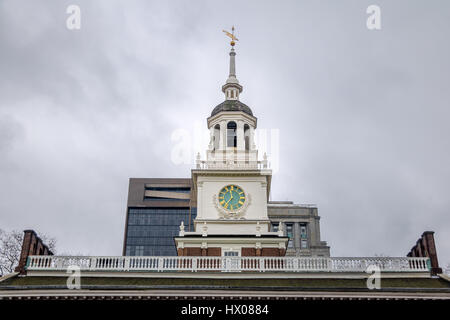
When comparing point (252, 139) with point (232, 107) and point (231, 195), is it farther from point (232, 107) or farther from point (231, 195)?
point (231, 195)

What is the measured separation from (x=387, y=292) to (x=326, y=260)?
16.9 feet

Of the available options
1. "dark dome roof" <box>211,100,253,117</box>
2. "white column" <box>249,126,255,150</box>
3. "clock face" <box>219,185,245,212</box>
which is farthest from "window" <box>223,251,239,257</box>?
"dark dome roof" <box>211,100,253,117</box>

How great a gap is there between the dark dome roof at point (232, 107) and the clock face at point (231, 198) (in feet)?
22.0

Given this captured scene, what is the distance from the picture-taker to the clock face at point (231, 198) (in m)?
37.9

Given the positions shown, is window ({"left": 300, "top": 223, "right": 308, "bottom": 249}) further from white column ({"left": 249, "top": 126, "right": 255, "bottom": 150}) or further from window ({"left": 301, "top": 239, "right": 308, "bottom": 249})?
white column ({"left": 249, "top": 126, "right": 255, "bottom": 150})

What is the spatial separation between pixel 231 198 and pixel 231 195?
24cm

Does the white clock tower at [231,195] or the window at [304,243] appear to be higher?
the window at [304,243]

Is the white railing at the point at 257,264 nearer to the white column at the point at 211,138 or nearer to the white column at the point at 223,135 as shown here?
the white column at the point at 223,135

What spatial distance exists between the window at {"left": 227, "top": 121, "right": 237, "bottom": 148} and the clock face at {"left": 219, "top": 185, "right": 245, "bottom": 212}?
13.7ft

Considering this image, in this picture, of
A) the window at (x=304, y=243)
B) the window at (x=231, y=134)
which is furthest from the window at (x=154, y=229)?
the window at (x=231, y=134)

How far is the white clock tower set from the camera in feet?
115
